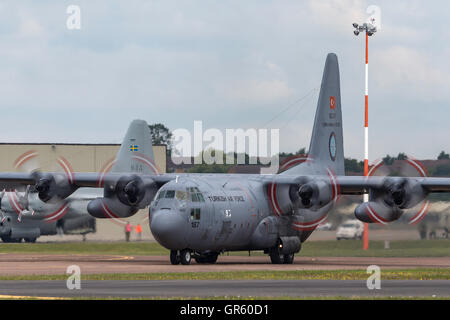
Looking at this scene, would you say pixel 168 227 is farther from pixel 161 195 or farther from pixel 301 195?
pixel 301 195

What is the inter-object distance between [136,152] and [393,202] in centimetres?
1877

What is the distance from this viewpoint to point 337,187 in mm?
40906

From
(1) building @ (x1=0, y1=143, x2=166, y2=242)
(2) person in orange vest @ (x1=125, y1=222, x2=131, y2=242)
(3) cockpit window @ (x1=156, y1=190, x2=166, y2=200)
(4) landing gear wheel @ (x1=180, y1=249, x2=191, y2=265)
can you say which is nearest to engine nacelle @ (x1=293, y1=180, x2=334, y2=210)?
(4) landing gear wheel @ (x1=180, y1=249, x2=191, y2=265)

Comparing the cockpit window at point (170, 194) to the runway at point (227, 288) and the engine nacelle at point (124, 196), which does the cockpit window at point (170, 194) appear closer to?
the engine nacelle at point (124, 196)

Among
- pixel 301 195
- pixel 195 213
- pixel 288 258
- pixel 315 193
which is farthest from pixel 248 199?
pixel 195 213

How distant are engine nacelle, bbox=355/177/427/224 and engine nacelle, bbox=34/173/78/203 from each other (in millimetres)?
13681

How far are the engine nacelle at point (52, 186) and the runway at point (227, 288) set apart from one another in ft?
51.6

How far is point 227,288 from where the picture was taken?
23594 mm

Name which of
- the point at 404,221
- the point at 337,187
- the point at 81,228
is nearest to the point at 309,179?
the point at 337,187

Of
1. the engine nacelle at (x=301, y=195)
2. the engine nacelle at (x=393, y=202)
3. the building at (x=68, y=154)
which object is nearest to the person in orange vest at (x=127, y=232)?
the building at (x=68, y=154)

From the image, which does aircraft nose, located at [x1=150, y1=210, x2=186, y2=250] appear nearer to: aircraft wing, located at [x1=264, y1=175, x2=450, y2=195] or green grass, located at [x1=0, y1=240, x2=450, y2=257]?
aircraft wing, located at [x1=264, y1=175, x2=450, y2=195]

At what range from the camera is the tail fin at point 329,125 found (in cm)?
4581

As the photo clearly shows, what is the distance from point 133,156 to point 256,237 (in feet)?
45.6

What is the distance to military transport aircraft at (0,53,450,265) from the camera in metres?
36.4
